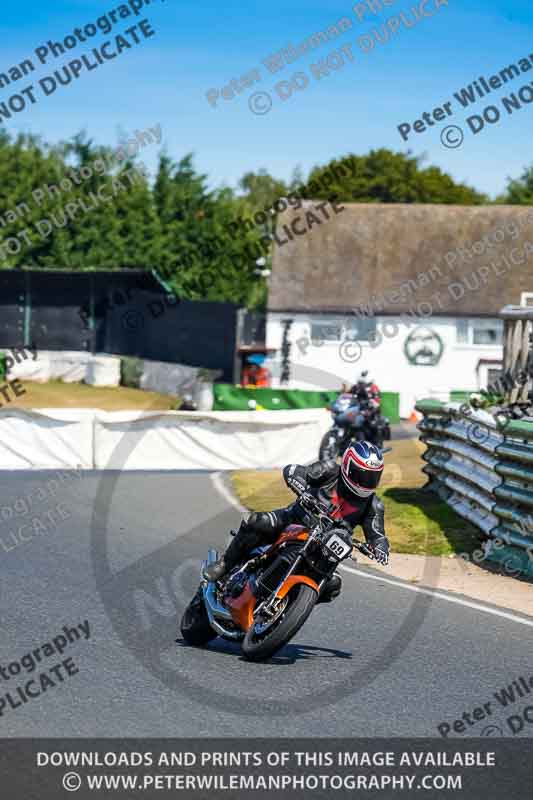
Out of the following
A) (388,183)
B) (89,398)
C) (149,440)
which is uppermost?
(388,183)

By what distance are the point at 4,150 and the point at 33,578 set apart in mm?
55502

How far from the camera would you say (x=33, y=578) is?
35.6 ft

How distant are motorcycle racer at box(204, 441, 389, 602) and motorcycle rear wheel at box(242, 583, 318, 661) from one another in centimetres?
34

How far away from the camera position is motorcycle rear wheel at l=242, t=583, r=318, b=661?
7352 millimetres

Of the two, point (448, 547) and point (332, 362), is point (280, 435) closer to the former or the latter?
point (448, 547)

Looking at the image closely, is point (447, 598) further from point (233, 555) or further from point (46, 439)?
point (46, 439)

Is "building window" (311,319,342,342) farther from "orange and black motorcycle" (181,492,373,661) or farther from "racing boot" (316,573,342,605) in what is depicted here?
"racing boot" (316,573,342,605)

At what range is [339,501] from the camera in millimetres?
7852

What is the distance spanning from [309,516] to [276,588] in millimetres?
509

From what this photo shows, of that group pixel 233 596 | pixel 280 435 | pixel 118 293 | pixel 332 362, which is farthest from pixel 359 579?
pixel 332 362

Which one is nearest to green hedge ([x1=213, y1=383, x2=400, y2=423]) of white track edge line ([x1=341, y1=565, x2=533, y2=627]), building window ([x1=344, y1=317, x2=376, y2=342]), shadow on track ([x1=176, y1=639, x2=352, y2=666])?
building window ([x1=344, y1=317, x2=376, y2=342])

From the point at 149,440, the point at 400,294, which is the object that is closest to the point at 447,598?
the point at 149,440

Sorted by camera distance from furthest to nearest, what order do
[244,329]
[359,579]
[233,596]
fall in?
1. [244,329]
2. [359,579]
3. [233,596]

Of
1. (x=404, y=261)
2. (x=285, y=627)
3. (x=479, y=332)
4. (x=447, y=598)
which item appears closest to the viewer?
(x=285, y=627)
